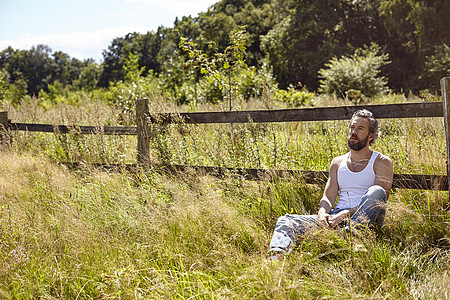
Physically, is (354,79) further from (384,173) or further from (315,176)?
(384,173)

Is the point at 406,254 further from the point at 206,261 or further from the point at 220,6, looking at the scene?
the point at 220,6

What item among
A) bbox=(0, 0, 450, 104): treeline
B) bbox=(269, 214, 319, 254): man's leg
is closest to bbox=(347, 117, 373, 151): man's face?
bbox=(269, 214, 319, 254): man's leg

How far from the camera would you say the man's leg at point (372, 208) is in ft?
10.3

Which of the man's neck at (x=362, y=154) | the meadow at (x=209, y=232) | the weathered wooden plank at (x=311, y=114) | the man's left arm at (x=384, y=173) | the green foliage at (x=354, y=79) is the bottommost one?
the meadow at (x=209, y=232)

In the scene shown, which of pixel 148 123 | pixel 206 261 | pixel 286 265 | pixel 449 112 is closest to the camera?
pixel 286 265

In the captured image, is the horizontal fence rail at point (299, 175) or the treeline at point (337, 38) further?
the treeline at point (337, 38)

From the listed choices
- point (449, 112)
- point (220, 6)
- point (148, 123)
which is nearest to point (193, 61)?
point (148, 123)

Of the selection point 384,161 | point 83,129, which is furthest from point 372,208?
point 83,129

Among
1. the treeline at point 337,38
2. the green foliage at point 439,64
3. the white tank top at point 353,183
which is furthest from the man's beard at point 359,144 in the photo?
the green foliage at point 439,64

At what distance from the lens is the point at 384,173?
347cm

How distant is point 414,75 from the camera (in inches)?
1015

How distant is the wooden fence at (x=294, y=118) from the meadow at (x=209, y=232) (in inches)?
4.6

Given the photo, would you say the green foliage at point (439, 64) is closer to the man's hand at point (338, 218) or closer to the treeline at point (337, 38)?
the treeline at point (337, 38)

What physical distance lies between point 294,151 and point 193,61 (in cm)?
262
